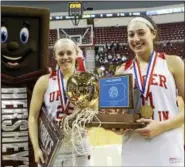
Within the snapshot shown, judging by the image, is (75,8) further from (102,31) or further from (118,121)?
(118,121)

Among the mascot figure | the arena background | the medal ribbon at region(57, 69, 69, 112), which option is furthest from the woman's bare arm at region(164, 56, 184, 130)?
the mascot figure

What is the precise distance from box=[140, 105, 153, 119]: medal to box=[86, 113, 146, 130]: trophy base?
0.01 meters

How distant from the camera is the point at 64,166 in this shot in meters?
1.14

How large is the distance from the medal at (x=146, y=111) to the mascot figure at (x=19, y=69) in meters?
0.38

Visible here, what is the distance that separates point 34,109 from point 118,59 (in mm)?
352

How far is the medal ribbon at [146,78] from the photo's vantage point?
984 millimetres

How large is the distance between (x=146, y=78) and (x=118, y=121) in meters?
0.12

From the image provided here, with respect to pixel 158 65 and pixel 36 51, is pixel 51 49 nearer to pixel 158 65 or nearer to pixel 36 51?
pixel 36 51

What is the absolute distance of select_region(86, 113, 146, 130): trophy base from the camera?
3.15 ft

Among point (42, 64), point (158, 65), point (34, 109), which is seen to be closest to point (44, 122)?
point (34, 109)

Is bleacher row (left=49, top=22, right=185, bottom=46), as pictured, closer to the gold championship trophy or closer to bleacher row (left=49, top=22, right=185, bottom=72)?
bleacher row (left=49, top=22, right=185, bottom=72)

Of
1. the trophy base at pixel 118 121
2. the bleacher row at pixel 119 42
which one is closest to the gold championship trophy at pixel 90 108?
the trophy base at pixel 118 121

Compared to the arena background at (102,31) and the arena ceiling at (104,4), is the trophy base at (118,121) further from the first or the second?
the arena ceiling at (104,4)

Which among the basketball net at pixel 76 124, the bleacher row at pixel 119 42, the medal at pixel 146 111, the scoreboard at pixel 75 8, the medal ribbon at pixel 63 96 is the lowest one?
the basketball net at pixel 76 124
